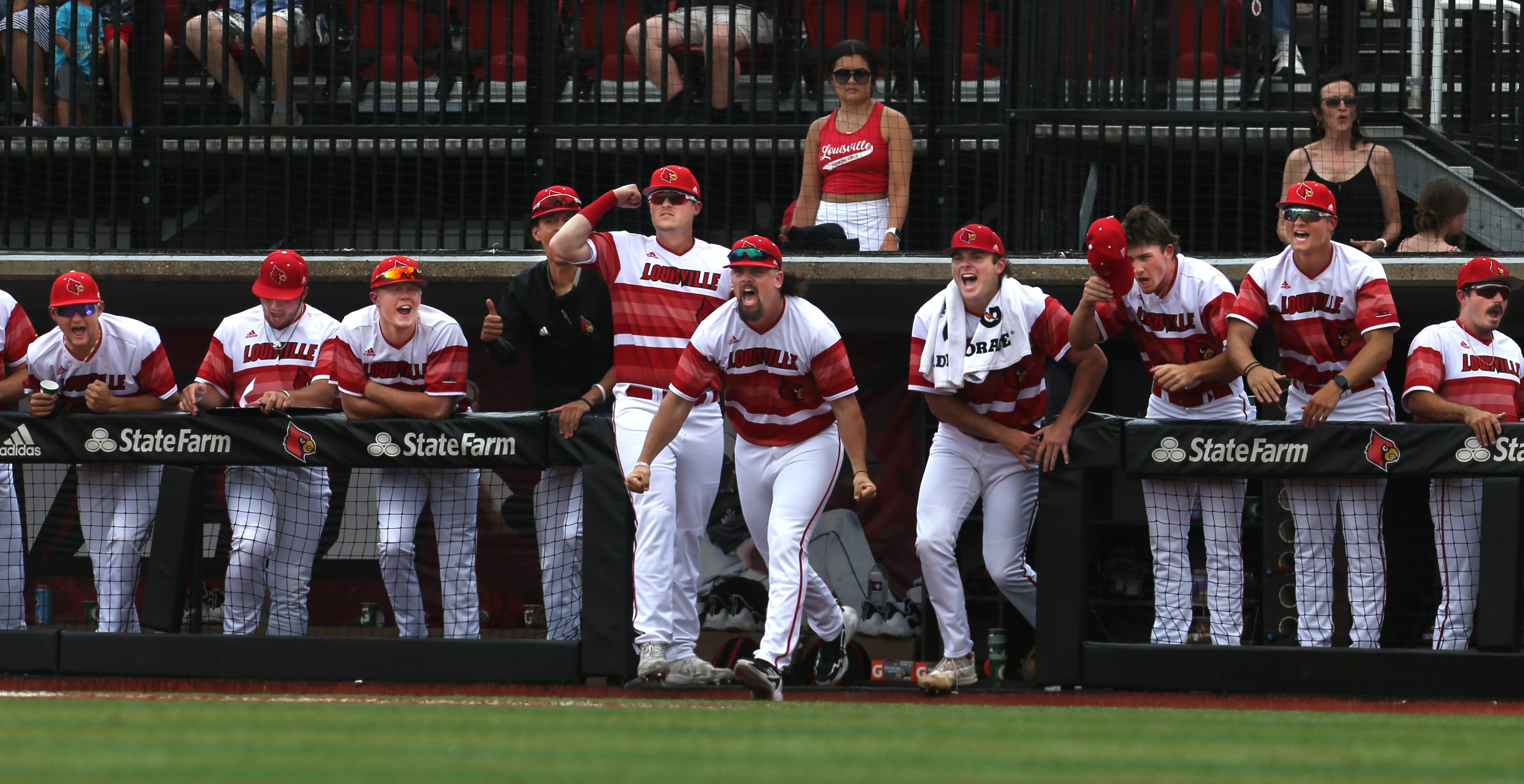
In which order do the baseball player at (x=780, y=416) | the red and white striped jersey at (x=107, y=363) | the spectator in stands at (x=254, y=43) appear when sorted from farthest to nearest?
1. the spectator in stands at (x=254, y=43)
2. the red and white striped jersey at (x=107, y=363)
3. the baseball player at (x=780, y=416)

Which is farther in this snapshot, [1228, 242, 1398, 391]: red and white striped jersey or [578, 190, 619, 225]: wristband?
[578, 190, 619, 225]: wristband

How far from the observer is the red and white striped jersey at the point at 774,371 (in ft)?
23.8

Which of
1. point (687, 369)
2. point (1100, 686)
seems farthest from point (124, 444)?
point (1100, 686)

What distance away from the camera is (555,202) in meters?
8.29

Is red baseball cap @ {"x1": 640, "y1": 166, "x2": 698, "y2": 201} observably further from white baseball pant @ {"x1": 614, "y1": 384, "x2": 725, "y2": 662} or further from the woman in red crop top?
the woman in red crop top

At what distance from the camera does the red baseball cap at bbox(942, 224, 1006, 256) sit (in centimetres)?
729

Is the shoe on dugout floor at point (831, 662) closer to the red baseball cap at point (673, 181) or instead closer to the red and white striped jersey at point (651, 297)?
the red and white striped jersey at point (651, 297)

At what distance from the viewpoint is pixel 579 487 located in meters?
7.46

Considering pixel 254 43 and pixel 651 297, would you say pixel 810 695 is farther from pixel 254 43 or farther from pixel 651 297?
pixel 254 43

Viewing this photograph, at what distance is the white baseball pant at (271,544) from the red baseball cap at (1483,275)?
5249mm

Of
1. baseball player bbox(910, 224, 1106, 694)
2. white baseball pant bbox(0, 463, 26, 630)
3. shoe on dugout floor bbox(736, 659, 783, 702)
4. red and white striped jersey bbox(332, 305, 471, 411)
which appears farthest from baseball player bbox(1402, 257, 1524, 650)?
white baseball pant bbox(0, 463, 26, 630)

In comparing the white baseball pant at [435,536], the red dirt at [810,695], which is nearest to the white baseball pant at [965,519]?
the red dirt at [810,695]

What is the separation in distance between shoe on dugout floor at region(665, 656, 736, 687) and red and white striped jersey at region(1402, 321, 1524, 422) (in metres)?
3.28

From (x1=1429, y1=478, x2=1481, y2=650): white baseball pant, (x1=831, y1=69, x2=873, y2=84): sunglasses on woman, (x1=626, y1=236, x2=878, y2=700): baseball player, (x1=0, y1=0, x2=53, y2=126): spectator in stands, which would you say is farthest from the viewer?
(x1=0, y1=0, x2=53, y2=126): spectator in stands
